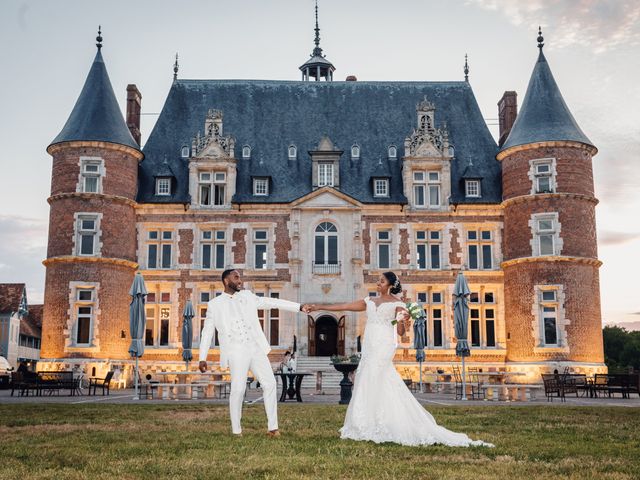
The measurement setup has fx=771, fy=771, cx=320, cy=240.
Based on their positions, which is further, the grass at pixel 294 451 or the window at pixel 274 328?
the window at pixel 274 328

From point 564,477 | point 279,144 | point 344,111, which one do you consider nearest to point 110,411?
point 564,477

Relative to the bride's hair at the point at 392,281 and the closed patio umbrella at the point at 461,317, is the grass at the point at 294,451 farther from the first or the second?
the closed patio umbrella at the point at 461,317

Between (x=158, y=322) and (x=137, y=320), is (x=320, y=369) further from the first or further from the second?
(x=137, y=320)

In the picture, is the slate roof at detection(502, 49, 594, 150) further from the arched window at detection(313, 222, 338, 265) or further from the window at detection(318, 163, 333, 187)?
the arched window at detection(313, 222, 338, 265)

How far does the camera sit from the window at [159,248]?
3528 centimetres

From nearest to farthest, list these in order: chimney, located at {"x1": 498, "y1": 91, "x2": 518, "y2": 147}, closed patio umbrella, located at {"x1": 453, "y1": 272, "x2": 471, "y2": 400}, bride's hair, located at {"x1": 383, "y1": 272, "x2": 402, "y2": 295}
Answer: bride's hair, located at {"x1": 383, "y1": 272, "x2": 402, "y2": 295} < closed patio umbrella, located at {"x1": 453, "y1": 272, "x2": 471, "y2": 400} < chimney, located at {"x1": 498, "y1": 91, "x2": 518, "y2": 147}

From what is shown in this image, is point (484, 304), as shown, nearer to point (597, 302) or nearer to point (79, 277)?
point (597, 302)

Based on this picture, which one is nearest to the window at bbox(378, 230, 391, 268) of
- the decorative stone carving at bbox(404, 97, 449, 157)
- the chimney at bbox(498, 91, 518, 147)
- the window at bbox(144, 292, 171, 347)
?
the decorative stone carving at bbox(404, 97, 449, 157)

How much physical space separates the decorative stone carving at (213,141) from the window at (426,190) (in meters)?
8.67

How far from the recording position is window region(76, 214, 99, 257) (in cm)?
3350

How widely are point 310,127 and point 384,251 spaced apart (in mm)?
7566

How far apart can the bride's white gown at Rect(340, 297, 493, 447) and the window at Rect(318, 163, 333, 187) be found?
2575 centimetres

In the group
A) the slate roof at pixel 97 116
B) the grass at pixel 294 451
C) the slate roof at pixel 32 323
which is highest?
the slate roof at pixel 97 116

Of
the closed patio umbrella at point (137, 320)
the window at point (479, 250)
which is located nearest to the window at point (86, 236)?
the closed patio umbrella at point (137, 320)
